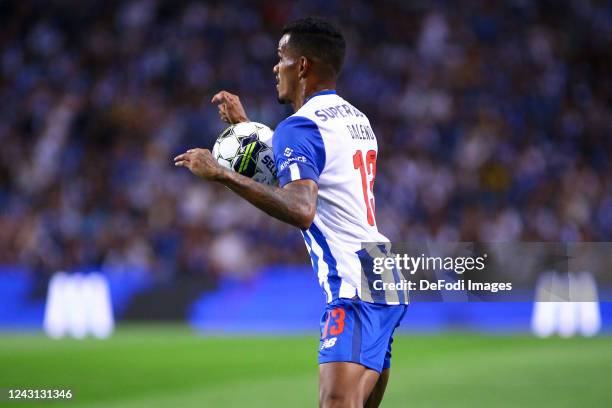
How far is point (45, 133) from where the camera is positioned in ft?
61.8

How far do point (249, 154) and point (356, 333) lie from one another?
1.08m

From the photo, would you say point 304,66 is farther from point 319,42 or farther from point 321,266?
point 321,266

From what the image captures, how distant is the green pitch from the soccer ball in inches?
155

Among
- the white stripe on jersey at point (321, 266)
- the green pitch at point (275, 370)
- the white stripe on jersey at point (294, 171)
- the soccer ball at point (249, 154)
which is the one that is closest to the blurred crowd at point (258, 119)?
the green pitch at point (275, 370)

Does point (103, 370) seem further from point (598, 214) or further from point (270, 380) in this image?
point (598, 214)

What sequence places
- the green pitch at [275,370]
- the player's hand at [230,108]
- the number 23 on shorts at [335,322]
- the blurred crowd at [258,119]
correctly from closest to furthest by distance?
the number 23 on shorts at [335,322] → the player's hand at [230,108] → the green pitch at [275,370] → the blurred crowd at [258,119]

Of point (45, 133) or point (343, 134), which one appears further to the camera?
point (45, 133)

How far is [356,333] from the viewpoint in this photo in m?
4.32

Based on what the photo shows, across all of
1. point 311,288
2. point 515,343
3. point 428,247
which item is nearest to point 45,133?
point 311,288

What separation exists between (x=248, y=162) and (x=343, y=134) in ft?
1.91

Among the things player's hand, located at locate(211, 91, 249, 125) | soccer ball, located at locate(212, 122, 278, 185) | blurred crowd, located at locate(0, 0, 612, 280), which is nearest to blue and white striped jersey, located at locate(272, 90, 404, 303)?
soccer ball, located at locate(212, 122, 278, 185)

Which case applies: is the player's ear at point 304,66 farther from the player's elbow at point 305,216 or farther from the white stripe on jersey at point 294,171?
the player's elbow at point 305,216

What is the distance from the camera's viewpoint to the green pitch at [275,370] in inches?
347

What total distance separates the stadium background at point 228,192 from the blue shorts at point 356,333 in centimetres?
691
